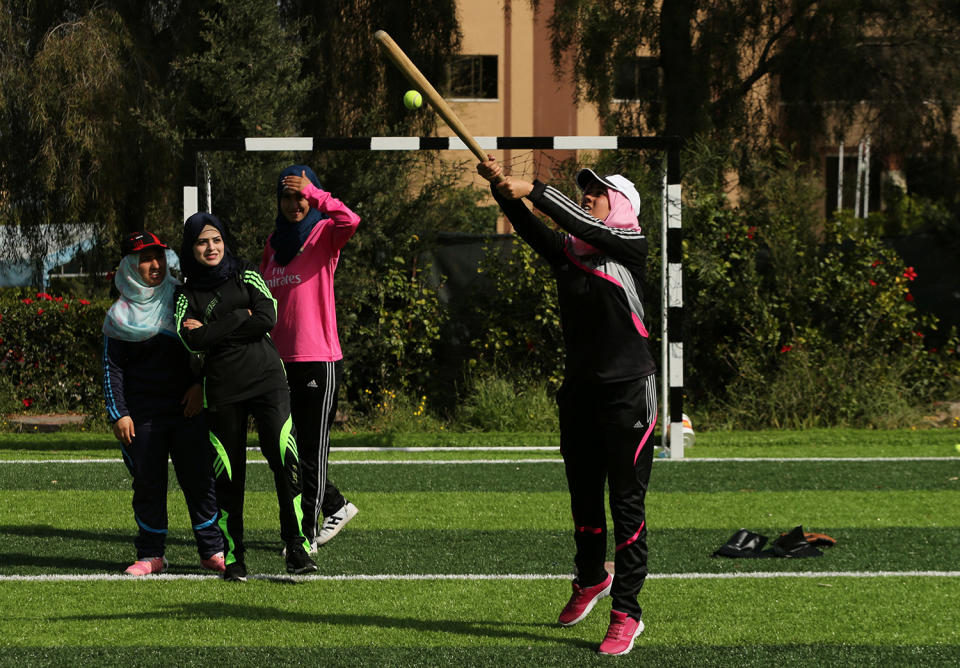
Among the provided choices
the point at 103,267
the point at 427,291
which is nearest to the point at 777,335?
the point at 427,291

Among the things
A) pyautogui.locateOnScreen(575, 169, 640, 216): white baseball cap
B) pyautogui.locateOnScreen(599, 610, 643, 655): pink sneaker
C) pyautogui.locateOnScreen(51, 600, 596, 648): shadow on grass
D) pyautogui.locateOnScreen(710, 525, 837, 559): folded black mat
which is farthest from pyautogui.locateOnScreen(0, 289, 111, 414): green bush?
pyautogui.locateOnScreen(599, 610, 643, 655): pink sneaker

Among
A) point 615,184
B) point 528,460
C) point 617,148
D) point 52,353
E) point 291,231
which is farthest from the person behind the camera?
point 52,353

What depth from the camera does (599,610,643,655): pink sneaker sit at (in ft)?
16.2

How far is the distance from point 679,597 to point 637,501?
1.04 metres

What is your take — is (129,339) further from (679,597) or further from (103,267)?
(103,267)

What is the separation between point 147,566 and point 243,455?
86 centimetres

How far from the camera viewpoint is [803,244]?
14180 mm

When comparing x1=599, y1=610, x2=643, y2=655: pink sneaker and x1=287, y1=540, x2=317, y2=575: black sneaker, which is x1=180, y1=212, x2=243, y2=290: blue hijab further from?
x1=599, y1=610, x2=643, y2=655: pink sneaker

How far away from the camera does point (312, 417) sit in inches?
268

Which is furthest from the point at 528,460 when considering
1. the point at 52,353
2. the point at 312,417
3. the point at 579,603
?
the point at 52,353

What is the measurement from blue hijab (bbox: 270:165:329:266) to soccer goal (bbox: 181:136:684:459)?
11.9ft

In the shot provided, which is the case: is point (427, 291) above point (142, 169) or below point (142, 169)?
below

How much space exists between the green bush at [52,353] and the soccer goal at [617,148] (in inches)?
148

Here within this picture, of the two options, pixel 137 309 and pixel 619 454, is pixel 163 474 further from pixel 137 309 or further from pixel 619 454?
pixel 619 454
